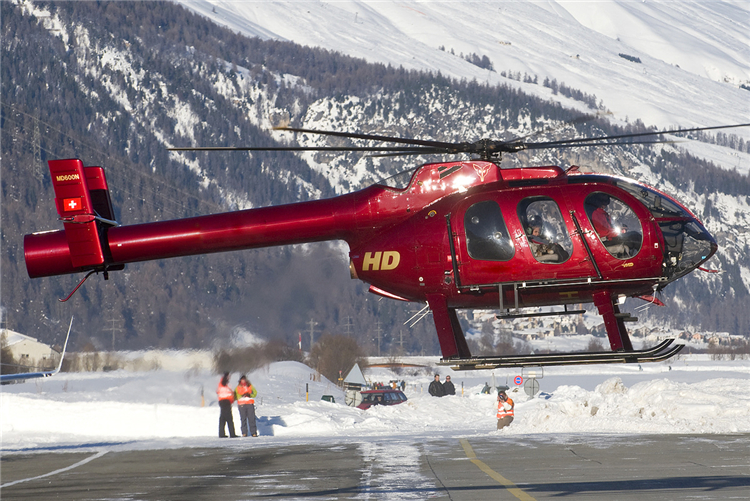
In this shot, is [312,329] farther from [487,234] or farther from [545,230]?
[545,230]

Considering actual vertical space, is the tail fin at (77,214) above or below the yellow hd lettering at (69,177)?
below

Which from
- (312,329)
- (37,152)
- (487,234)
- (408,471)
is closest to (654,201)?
(487,234)

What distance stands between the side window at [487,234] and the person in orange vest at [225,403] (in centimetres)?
1557

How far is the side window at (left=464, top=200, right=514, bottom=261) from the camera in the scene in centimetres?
1285

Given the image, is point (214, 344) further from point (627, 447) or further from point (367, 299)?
point (367, 299)

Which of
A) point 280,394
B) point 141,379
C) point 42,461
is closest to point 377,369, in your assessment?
point 280,394

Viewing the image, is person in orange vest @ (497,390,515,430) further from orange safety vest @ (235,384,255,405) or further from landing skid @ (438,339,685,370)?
landing skid @ (438,339,685,370)

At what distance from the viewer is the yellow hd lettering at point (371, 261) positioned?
1391 cm

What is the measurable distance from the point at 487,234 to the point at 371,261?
2.01m

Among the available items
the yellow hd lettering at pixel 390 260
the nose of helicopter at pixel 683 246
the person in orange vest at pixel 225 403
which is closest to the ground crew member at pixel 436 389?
the person in orange vest at pixel 225 403

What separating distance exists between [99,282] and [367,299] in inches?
1372

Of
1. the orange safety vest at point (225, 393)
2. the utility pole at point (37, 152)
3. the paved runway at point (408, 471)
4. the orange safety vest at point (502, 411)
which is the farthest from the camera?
the utility pole at point (37, 152)

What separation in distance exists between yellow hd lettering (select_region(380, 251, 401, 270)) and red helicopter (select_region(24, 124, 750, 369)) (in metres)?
0.02

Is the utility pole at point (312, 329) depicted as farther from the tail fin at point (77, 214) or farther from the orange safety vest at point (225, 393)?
the tail fin at point (77, 214)
